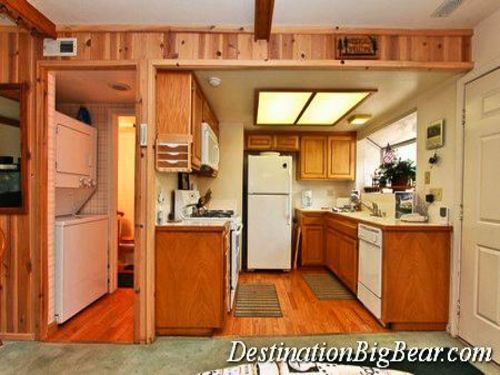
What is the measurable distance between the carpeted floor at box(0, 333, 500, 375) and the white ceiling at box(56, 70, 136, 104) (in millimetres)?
2169

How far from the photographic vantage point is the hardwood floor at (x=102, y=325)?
98.6 inches

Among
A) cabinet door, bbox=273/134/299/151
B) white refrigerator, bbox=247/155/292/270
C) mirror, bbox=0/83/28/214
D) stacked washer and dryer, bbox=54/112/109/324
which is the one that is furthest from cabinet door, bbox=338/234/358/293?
mirror, bbox=0/83/28/214

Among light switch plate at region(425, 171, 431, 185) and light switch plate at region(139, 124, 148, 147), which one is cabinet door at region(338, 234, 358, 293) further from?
light switch plate at region(139, 124, 148, 147)

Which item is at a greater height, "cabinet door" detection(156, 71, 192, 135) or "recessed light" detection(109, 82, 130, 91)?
"recessed light" detection(109, 82, 130, 91)

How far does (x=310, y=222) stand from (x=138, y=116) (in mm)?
3256

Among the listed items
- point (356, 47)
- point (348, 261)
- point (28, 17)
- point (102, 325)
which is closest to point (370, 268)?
point (348, 261)

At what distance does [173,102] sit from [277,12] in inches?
40.0

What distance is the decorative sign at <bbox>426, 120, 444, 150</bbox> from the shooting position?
111 inches

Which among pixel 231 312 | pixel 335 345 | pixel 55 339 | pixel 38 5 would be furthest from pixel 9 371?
pixel 38 5

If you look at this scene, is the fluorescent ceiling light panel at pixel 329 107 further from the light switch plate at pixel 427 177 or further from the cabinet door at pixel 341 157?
the light switch plate at pixel 427 177

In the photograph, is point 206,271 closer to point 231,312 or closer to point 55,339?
point 231,312

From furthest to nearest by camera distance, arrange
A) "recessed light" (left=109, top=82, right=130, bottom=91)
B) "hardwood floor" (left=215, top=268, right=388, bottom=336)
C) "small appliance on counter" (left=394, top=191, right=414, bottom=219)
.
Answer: "small appliance on counter" (left=394, top=191, right=414, bottom=219) → "recessed light" (left=109, top=82, right=130, bottom=91) → "hardwood floor" (left=215, top=268, right=388, bottom=336)

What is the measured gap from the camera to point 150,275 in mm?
2408

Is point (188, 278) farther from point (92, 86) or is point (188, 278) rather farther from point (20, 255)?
point (92, 86)
